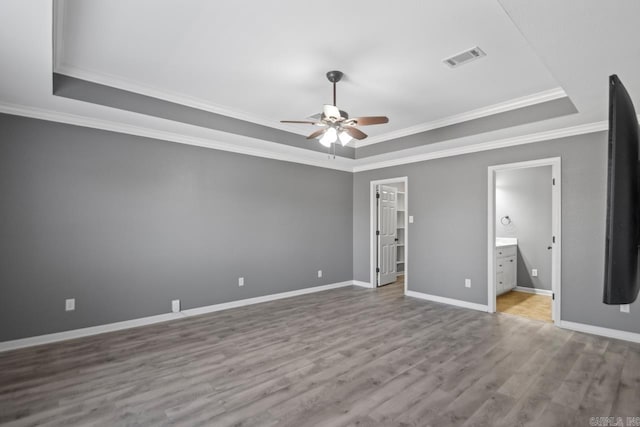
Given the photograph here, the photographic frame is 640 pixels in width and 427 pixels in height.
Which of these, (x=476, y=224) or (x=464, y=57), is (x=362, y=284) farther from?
(x=464, y=57)

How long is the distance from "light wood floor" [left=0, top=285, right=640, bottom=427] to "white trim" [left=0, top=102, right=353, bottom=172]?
2.43m

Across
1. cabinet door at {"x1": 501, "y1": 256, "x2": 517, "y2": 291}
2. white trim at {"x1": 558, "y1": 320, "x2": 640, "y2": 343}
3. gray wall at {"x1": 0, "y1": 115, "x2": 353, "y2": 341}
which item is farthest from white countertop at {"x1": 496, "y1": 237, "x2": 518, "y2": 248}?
gray wall at {"x1": 0, "y1": 115, "x2": 353, "y2": 341}

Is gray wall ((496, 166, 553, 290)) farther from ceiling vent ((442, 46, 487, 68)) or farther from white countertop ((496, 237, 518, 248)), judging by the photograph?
ceiling vent ((442, 46, 487, 68))

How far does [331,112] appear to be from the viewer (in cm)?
312

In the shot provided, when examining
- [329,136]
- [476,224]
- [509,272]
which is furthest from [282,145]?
[509,272]

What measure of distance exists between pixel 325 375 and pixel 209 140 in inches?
137

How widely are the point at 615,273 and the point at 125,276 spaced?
14.7 ft

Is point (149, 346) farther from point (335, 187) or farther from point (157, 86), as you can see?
point (335, 187)

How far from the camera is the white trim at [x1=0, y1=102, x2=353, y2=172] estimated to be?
3467 millimetres

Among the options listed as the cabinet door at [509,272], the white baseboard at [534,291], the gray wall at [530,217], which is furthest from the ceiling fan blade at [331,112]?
the white baseboard at [534,291]

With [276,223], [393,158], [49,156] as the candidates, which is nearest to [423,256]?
[393,158]

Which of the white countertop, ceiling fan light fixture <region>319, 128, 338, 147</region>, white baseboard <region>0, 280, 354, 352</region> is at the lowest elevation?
white baseboard <region>0, 280, 354, 352</region>

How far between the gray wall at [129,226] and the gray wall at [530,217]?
13.7ft

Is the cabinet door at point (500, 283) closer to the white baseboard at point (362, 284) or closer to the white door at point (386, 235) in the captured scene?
the white door at point (386, 235)
